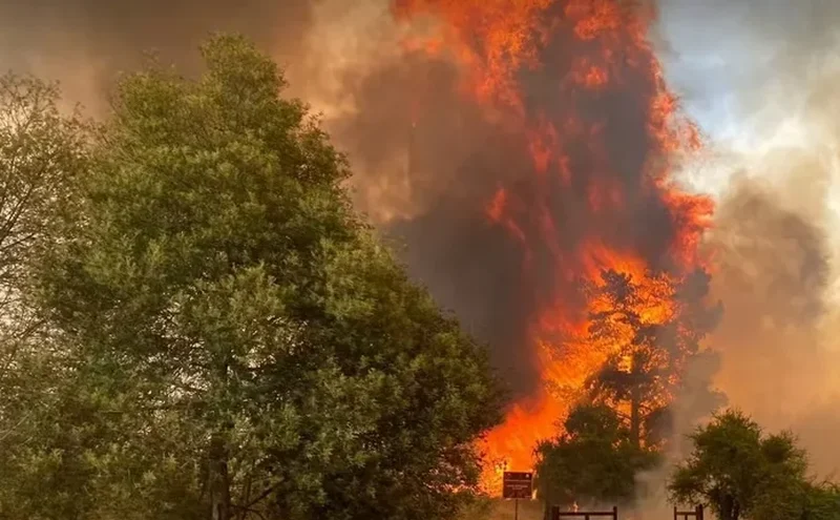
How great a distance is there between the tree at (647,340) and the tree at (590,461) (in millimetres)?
1875

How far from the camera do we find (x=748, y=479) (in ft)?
104

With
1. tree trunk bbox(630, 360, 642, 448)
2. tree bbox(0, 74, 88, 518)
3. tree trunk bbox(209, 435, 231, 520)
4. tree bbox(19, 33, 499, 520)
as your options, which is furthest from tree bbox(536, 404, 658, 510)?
tree bbox(0, 74, 88, 518)

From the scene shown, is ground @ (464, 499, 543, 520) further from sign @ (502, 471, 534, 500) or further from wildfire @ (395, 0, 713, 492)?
sign @ (502, 471, 534, 500)

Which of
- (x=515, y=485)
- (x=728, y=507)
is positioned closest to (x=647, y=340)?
(x=728, y=507)

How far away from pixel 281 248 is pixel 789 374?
39.6 meters

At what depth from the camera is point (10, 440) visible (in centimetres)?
2036

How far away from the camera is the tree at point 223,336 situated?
20562 mm

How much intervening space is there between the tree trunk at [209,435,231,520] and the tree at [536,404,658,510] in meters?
31.6

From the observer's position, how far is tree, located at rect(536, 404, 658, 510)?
49.5 m

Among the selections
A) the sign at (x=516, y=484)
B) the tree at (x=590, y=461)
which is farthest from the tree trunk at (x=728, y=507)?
the tree at (x=590, y=461)

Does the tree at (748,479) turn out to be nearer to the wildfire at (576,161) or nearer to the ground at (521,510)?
the ground at (521,510)

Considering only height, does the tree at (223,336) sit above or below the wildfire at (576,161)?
below

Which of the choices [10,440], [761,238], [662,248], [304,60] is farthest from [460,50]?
[10,440]

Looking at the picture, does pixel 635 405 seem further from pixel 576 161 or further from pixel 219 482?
pixel 219 482
